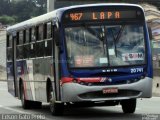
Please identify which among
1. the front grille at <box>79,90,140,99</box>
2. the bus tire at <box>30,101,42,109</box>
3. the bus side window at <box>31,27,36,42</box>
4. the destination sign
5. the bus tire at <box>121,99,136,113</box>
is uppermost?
the destination sign

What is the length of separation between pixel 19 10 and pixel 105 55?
5565 inches

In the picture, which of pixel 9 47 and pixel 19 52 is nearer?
pixel 19 52

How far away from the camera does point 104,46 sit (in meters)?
16.6

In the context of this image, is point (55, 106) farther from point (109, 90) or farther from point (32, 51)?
point (32, 51)

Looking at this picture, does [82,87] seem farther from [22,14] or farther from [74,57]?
[22,14]

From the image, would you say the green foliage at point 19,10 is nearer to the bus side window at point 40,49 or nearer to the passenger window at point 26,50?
the passenger window at point 26,50

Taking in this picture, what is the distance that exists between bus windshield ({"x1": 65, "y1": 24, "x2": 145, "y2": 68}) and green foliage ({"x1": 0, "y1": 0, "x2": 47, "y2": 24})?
12801cm

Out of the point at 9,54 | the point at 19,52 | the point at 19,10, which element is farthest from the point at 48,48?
the point at 19,10

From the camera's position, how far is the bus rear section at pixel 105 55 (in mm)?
16328

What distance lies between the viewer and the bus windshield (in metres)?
16.5

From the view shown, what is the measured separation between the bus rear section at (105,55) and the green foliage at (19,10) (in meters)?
128

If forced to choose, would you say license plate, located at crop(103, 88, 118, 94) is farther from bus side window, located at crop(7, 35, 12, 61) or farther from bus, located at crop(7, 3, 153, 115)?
bus side window, located at crop(7, 35, 12, 61)

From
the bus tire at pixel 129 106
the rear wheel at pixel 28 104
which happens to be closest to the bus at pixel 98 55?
the bus tire at pixel 129 106

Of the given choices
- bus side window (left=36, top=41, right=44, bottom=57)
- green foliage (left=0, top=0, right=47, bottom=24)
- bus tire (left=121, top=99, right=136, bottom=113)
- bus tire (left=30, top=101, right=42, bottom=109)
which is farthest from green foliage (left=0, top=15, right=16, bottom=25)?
bus tire (left=121, top=99, right=136, bottom=113)
